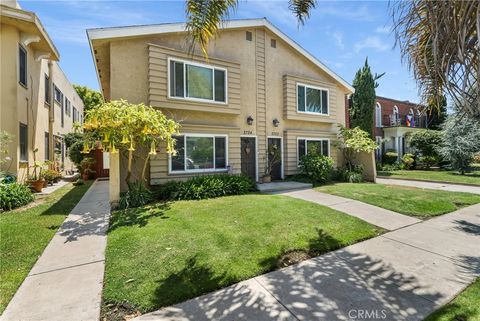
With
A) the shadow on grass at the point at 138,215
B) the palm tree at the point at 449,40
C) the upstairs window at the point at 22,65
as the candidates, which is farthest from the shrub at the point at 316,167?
the upstairs window at the point at 22,65

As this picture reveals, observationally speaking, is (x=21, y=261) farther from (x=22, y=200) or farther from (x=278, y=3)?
(x=278, y=3)

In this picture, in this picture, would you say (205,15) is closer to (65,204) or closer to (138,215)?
(138,215)

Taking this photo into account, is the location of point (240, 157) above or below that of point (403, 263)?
above

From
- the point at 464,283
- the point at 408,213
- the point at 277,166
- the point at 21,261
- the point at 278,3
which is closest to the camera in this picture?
the point at 464,283

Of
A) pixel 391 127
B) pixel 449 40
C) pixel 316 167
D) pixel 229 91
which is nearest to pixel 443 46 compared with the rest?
pixel 449 40

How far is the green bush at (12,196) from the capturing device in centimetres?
719

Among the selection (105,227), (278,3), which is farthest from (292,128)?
(105,227)

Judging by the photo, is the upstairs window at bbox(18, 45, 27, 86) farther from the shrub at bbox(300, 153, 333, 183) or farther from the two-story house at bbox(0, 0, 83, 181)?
the shrub at bbox(300, 153, 333, 183)

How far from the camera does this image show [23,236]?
517 centimetres

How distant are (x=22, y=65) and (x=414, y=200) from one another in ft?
51.6

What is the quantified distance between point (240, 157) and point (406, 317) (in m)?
8.92

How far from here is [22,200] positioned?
7707 mm

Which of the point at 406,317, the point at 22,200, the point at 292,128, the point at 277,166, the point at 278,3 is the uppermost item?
the point at 278,3

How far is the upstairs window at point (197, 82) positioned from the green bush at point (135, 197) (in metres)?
3.79
